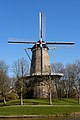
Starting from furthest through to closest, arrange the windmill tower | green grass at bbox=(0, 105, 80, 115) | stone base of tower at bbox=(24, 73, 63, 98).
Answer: the windmill tower
stone base of tower at bbox=(24, 73, 63, 98)
green grass at bbox=(0, 105, 80, 115)

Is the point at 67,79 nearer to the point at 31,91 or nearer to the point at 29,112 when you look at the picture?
the point at 31,91

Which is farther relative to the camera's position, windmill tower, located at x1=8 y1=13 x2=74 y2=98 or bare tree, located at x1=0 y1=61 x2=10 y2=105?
windmill tower, located at x1=8 y1=13 x2=74 y2=98

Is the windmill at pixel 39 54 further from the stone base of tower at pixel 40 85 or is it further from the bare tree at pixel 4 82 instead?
the bare tree at pixel 4 82

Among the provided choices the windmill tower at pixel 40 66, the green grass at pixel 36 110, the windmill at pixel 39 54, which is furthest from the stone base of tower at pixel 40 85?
the green grass at pixel 36 110

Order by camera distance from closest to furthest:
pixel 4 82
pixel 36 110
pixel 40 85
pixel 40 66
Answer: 1. pixel 36 110
2. pixel 4 82
3. pixel 40 66
4. pixel 40 85

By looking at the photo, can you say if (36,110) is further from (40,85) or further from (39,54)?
(39,54)

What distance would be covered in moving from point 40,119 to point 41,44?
105 ft

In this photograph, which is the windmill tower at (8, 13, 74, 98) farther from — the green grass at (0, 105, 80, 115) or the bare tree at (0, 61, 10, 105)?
the green grass at (0, 105, 80, 115)

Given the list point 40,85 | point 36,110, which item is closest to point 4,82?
point 40,85

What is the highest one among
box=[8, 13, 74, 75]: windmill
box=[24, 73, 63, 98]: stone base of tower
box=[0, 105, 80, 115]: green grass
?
box=[8, 13, 74, 75]: windmill

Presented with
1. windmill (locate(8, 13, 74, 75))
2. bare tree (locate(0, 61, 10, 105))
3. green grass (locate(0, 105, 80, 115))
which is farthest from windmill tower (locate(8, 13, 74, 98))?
green grass (locate(0, 105, 80, 115))

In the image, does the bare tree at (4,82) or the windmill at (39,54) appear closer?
the bare tree at (4,82)

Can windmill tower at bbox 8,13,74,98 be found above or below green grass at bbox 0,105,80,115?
above

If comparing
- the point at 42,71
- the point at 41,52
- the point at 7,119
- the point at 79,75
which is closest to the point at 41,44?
the point at 41,52
